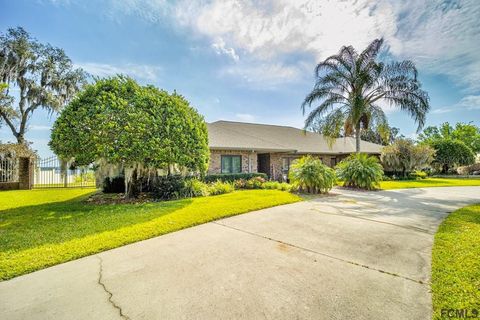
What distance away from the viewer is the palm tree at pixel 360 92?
1394 centimetres

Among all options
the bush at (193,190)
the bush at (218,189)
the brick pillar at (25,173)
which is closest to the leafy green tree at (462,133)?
the bush at (218,189)

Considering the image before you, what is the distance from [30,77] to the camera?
20.6 metres

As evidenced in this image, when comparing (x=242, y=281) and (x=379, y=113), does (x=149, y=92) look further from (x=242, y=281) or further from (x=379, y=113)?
(x=379, y=113)

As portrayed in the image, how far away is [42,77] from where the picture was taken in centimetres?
2109

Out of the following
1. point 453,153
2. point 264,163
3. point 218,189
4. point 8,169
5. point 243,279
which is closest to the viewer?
point 243,279

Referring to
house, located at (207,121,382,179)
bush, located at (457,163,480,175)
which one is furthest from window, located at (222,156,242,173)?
bush, located at (457,163,480,175)

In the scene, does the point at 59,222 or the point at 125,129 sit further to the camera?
the point at 125,129

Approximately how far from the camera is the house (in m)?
15.6

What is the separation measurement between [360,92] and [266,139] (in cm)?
767

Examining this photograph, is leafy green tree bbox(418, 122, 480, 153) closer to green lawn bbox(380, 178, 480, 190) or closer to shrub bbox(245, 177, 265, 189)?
green lawn bbox(380, 178, 480, 190)

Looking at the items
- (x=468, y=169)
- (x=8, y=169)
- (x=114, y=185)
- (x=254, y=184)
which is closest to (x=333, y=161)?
(x=254, y=184)

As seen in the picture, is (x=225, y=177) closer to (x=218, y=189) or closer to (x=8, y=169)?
(x=218, y=189)

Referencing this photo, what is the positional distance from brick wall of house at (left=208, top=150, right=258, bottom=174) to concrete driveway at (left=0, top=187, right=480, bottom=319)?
10651 millimetres

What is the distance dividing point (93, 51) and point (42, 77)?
585 inches
